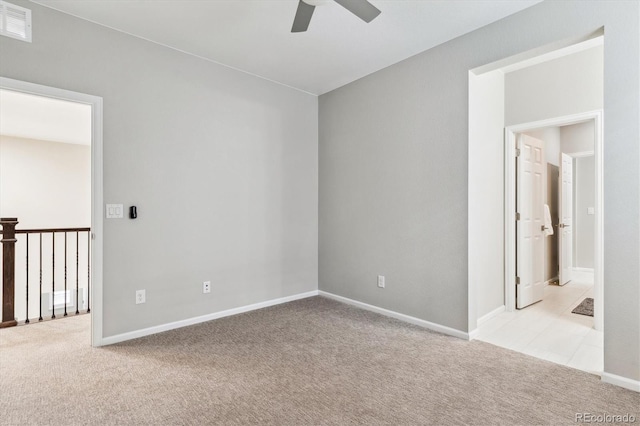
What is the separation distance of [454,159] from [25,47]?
3563mm

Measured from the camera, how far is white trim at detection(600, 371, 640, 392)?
6.89 ft

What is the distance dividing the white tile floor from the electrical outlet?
3.08m

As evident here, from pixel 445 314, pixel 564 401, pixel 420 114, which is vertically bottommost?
pixel 564 401

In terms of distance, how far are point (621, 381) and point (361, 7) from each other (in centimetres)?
293

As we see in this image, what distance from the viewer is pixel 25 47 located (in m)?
2.47

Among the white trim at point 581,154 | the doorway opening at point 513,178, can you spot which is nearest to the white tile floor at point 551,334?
the doorway opening at point 513,178

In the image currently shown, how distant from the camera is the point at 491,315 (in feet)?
11.7

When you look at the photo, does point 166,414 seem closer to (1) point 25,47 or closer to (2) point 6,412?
(2) point 6,412

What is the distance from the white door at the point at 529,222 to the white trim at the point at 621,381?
165cm

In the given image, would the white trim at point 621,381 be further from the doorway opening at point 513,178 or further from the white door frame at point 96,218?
the white door frame at point 96,218

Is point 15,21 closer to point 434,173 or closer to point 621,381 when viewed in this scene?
point 434,173

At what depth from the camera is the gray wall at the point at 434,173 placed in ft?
7.00

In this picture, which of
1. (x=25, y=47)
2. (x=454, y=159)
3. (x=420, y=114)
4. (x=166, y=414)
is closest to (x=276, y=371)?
(x=166, y=414)

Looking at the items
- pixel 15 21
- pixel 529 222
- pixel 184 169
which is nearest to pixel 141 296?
pixel 184 169
